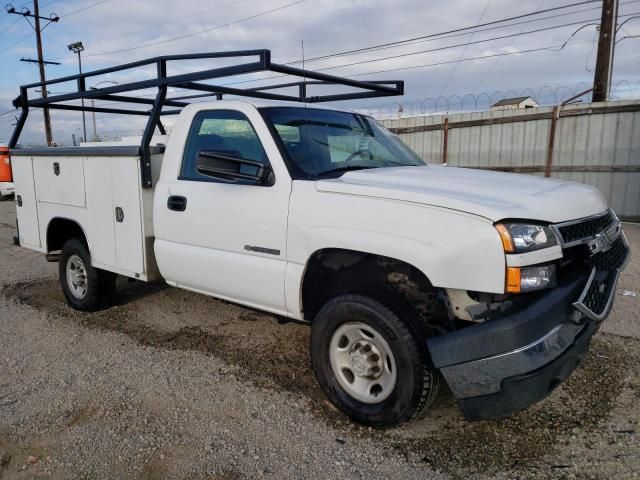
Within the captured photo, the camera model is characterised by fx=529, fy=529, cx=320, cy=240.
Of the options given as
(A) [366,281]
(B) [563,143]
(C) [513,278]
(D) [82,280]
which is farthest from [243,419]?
(B) [563,143]

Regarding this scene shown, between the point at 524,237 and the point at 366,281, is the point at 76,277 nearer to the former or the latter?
the point at 366,281

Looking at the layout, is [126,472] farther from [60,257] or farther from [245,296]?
[60,257]

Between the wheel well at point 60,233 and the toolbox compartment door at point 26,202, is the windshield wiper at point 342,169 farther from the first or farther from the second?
the toolbox compartment door at point 26,202

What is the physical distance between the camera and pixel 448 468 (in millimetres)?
2869

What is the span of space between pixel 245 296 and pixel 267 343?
0.96m

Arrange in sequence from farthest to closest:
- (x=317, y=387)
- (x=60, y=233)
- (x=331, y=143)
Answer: (x=60, y=233) < (x=331, y=143) < (x=317, y=387)

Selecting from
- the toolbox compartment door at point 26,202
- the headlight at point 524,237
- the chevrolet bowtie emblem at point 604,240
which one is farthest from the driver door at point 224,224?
the toolbox compartment door at point 26,202

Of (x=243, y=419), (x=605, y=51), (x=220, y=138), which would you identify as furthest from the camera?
(x=605, y=51)

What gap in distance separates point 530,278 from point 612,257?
3.03ft

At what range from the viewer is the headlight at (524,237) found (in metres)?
2.66

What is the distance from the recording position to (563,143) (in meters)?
12.0

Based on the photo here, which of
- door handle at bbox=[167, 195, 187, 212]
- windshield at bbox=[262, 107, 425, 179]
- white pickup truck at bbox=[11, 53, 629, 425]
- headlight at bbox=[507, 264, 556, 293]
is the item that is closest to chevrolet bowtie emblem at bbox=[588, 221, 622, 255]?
white pickup truck at bbox=[11, 53, 629, 425]

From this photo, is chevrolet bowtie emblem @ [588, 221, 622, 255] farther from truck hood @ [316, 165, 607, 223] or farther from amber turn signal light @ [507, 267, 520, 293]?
amber turn signal light @ [507, 267, 520, 293]

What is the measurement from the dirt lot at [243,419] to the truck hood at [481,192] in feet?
4.33
